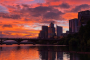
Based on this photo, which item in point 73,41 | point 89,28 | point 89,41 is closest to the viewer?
point 89,41

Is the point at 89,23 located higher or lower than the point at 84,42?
higher

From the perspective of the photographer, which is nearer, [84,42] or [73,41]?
[84,42]

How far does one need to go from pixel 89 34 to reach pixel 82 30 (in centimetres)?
1566

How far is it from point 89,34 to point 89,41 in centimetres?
911

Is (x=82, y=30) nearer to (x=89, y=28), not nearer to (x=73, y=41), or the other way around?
(x=89, y=28)

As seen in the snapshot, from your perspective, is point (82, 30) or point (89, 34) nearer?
point (89, 34)

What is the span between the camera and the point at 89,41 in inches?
4311

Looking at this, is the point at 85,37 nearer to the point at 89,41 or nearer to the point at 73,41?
the point at 89,41

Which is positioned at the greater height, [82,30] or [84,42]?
[82,30]

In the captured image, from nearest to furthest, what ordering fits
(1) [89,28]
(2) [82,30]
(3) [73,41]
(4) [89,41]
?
(4) [89,41] → (1) [89,28] → (2) [82,30] → (3) [73,41]

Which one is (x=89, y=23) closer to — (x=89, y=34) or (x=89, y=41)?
(x=89, y=34)

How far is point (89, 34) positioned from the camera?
11738 centimetres

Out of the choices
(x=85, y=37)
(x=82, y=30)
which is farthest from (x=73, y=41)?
(x=85, y=37)

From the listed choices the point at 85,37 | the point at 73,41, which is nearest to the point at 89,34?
the point at 85,37
